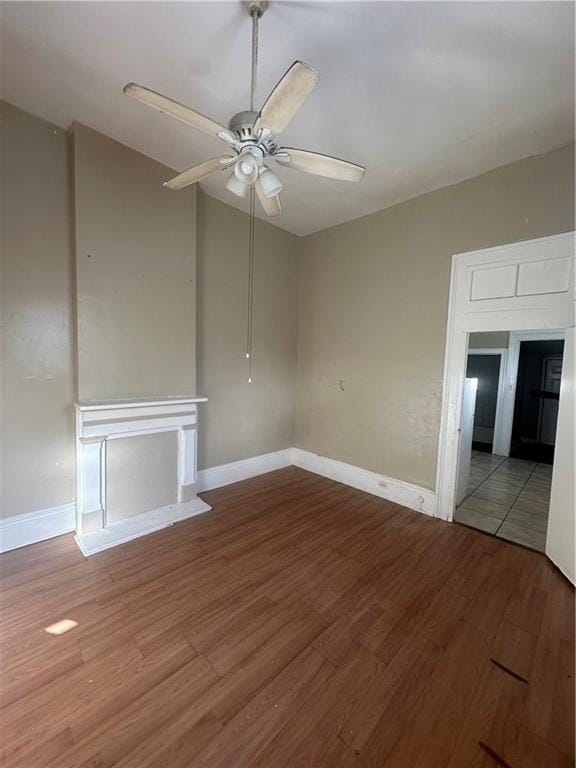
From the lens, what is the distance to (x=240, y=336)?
11.9 ft

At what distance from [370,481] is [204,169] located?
127 inches

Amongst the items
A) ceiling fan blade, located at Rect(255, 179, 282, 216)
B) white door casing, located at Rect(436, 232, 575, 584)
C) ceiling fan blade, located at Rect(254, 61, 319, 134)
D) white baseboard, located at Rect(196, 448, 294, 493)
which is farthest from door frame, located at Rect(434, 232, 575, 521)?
ceiling fan blade, located at Rect(254, 61, 319, 134)

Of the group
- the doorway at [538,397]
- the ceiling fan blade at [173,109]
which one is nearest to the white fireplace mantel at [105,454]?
the ceiling fan blade at [173,109]

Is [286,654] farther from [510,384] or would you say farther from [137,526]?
[510,384]

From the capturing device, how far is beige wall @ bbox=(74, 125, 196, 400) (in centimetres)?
237

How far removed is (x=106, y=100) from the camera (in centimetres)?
203

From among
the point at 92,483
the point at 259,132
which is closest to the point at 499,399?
the point at 259,132

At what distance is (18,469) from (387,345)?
11.2ft

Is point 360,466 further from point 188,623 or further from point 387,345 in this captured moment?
point 188,623

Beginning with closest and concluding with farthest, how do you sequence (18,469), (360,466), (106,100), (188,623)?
(188,623) → (106,100) → (18,469) → (360,466)

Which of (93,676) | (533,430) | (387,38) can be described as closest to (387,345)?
(387,38)

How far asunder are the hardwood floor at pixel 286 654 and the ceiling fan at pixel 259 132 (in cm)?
243

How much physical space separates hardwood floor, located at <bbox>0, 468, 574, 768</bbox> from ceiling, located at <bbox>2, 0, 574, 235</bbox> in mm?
3103

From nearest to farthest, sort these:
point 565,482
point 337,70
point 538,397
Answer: point 337,70 → point 565,482 → point 538,397
